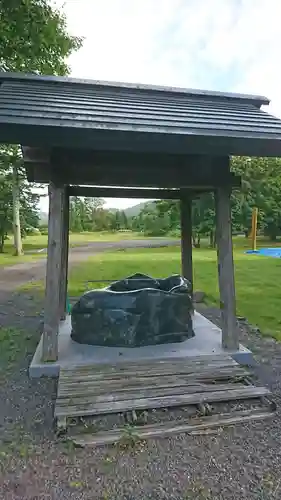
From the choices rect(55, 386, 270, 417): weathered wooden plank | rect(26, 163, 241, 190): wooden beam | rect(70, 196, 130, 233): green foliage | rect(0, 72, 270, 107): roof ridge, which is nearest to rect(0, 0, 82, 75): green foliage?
rect(0, 72, 270, 107): roof ridge

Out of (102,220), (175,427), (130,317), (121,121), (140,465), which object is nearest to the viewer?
(140,465)

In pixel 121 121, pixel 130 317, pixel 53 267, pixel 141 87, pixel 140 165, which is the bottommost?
pixel 130 317

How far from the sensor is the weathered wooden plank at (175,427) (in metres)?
2.56

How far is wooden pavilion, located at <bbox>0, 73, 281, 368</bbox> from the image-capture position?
9.86 feet

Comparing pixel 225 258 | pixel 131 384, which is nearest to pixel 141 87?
pixel 225 258

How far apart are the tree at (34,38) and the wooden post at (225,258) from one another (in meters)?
5.36

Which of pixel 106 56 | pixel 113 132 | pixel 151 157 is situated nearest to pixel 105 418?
pixel 113 132

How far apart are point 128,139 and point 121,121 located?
0.25 m

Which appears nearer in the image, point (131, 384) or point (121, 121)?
point (121, 121)

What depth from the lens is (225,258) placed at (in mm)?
4051

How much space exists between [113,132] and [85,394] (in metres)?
2.13

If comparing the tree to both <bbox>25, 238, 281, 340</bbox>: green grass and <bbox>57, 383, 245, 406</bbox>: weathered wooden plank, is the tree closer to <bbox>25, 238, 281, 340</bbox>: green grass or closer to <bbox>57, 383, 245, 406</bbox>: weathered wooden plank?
<bbox>25, 238, 281, 340</bbox>: green grass

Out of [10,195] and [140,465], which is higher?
[10,195]

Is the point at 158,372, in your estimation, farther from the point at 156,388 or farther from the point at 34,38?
the point at 34,38
